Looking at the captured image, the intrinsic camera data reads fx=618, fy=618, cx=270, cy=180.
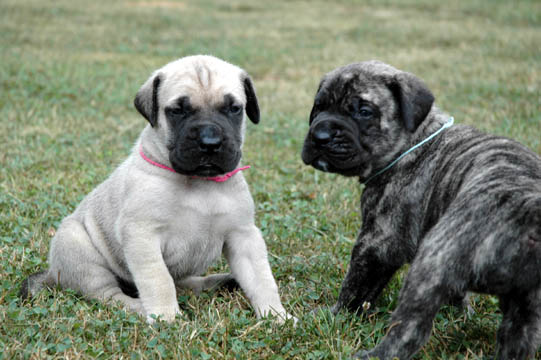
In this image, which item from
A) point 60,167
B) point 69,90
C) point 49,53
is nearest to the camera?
point 60,167

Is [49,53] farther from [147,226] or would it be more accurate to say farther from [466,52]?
[147,226]

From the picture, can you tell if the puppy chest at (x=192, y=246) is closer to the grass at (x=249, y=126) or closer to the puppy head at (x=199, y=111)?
the grass at (x=249, y=126)

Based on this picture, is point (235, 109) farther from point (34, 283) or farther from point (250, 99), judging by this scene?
point (34, 283)

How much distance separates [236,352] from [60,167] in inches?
175

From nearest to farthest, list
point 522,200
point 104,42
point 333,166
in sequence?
point 522,200
point 333,166
point 104,42

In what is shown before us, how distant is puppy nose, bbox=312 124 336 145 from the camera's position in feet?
14.0

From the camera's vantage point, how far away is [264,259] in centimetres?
431

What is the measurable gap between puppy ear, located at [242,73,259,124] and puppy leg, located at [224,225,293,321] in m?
0.90

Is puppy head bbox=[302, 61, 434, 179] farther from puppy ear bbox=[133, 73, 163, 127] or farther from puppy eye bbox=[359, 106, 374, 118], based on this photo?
puppy ear bbox=[133, 73, 163, 127]

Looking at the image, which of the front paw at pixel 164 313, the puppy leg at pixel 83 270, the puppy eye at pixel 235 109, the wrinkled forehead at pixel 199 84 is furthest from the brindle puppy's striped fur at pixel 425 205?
the puppy leg at pixel 83 270

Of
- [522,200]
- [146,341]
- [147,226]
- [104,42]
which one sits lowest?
[104,42]

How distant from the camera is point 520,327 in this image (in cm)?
315

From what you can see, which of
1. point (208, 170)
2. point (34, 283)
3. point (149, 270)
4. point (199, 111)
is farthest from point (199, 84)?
point (34, 283)

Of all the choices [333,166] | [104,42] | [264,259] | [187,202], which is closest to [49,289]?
[187,202]
